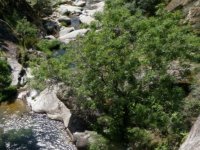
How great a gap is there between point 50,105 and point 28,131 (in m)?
3.38

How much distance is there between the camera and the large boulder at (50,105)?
33.0 metres

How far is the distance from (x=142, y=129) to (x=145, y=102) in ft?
5.79

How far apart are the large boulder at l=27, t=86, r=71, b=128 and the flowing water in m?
0.48

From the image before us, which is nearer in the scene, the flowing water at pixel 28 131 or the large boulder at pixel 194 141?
the large boulder at pixel 194 141

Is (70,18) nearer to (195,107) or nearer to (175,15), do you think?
(175,15)

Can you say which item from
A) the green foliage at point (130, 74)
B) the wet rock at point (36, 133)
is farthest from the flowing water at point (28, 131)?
the green foliage at point (130, 74)

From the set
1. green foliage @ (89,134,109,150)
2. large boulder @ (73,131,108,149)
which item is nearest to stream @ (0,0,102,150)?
large boulder @ (73,131,108,149)

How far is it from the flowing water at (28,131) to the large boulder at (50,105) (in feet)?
1.57

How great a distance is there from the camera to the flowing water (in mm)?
30141

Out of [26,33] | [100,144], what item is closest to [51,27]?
[26,33]

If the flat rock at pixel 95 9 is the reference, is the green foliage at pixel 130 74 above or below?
above

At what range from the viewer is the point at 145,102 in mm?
26609

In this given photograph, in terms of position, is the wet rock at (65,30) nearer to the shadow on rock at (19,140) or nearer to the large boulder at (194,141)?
the shadow on rock at (19,140)

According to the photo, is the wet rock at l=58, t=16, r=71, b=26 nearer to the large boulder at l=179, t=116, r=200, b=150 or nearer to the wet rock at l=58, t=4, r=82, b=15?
the wet rock at l=58, t=4, r=82, b=15
